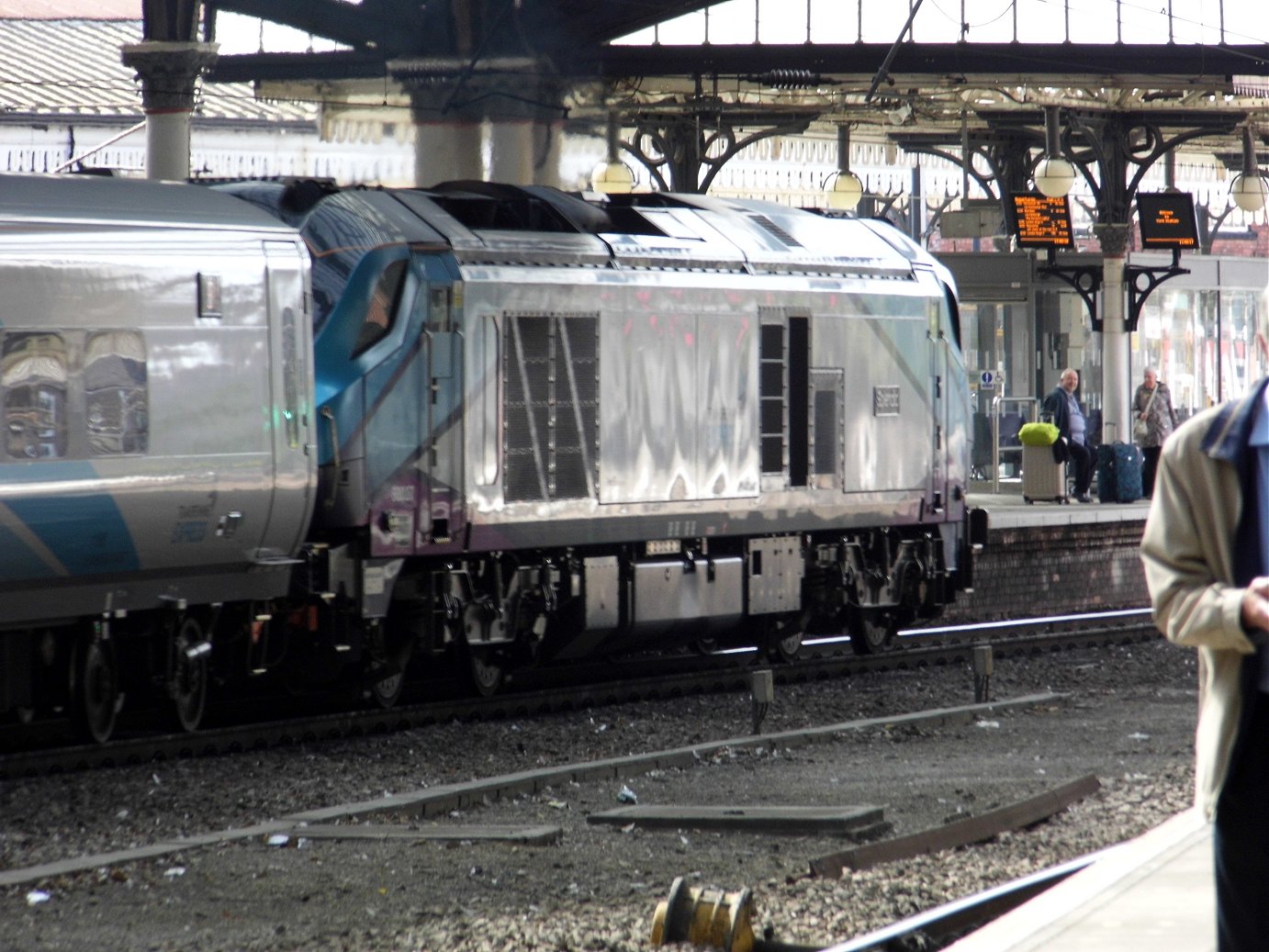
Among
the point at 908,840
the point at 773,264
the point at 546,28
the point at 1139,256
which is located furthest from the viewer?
the point at 1139,256

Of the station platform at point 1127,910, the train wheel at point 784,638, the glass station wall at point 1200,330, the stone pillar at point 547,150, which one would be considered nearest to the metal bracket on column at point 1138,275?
the glass station wall at point 1200,330

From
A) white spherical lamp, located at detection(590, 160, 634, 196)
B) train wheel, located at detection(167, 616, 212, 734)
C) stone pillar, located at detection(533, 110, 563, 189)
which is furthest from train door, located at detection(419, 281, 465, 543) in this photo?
white spherical lamp, located at detection(590, 160, 634, 196)

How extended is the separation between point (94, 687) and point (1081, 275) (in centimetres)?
2150

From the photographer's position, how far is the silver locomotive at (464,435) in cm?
1164

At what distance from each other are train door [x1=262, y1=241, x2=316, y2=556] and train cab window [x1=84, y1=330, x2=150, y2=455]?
3.10 ft

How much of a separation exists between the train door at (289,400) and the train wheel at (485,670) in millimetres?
2383

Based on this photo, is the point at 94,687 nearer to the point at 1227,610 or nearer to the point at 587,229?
the point at 587,229

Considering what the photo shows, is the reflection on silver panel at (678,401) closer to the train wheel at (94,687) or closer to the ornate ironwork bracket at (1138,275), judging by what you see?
the train wheel at (94,687)

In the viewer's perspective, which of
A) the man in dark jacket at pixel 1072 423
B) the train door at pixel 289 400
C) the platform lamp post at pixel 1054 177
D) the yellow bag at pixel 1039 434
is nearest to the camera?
the train door at pixel 289 400

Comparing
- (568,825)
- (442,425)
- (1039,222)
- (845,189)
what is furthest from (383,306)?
(1039,222)

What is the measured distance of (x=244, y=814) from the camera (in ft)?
34.5

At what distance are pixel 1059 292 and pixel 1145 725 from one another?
19400 mm

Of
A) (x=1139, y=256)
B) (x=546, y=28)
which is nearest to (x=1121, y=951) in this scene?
(x=546, y=28)

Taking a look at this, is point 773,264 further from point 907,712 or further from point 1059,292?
point 1059,292
